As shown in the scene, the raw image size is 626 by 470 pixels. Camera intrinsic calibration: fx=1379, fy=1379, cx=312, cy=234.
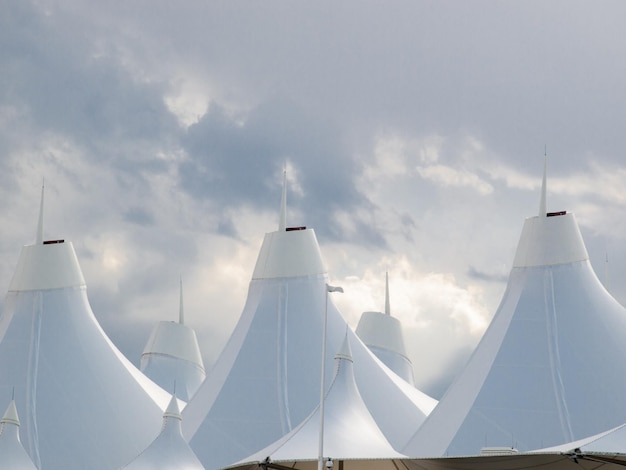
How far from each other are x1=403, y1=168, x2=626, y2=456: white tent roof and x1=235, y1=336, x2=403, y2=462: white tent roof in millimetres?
3880

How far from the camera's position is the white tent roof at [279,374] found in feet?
152

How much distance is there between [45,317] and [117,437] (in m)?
5.38

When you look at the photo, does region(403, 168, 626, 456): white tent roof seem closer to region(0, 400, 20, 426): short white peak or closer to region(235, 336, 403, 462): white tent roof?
region(235, 336, 403, 462): white tent roof

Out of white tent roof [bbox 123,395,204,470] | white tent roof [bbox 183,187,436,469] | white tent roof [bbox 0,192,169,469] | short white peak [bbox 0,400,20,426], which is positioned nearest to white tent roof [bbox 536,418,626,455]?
white tent roof [bbox 123,395,204,470]

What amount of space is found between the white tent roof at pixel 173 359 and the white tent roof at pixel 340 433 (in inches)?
1055

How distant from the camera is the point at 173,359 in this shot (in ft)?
216

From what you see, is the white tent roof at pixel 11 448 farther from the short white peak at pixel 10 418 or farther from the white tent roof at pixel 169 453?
the white tent roof at pixel 169 453

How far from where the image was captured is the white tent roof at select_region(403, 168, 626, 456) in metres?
40.8

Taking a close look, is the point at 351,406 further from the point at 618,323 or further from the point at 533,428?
the point at 618,323

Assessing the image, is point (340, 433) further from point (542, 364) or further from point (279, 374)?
point (279, 374)

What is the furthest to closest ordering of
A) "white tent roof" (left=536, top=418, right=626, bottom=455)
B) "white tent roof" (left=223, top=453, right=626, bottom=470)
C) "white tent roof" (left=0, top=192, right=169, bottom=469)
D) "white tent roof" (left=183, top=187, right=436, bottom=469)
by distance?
"white tent roof" (left=0, top=192, right=169, bottom=469) < "white tent roof" (left=183, top=187, right=436, bottom=469) < "white tent roof" (left=223, top=453, right=626, bottom=470) < "white tent roof" (left=536, top=418, right=626, bottom=455)

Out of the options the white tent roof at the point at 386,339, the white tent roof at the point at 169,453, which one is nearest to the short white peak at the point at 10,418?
the white tent roof at the point at 169,453

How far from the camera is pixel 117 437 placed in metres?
48.4

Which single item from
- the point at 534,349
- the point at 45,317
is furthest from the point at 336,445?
the point at 45,317
